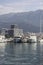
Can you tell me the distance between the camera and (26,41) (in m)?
53.9

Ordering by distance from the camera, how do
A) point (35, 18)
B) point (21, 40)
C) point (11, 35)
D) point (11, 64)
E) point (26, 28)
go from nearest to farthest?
point (11, 64), point (21, 40), point (11, 35), point (26, 28), point (35, 18)

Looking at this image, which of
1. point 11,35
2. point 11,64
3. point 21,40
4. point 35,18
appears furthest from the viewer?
point 35,18

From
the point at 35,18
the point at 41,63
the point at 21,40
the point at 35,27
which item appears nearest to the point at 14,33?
the point at 21,40

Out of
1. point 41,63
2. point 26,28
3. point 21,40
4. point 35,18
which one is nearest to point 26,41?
point 21,40

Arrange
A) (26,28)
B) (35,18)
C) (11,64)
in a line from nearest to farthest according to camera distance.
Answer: (11,64) → (26,28) → (35,18)

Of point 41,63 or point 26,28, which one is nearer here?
point 41,63

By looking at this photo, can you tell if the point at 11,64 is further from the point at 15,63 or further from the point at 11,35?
the point at 11,35

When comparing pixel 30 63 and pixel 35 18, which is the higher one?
pixel 35 18

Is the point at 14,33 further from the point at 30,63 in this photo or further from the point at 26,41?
the point at 30,63

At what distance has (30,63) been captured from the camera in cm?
1614

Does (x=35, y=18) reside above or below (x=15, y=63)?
above

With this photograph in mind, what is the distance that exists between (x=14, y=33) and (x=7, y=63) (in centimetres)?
5001

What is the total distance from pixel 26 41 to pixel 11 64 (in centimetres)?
3824

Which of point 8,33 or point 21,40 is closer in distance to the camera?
point 21,40
